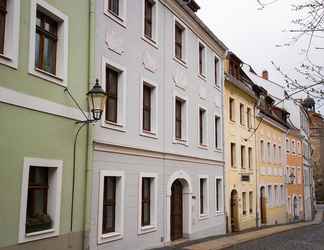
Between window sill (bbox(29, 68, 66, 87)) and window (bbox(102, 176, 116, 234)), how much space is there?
347 cm

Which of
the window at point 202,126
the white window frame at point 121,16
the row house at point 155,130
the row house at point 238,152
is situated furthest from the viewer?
the row house at point 238,152

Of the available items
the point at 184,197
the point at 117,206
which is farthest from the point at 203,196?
the point at 117,206

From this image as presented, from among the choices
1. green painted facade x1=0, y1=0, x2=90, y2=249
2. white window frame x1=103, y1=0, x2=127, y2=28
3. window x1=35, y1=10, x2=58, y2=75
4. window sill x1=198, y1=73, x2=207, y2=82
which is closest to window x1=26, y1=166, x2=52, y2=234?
green painted facade x1=0, y1=0, x2=90, y2=249

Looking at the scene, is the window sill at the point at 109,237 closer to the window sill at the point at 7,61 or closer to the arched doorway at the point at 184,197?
the arched doorway at the point at 184,197

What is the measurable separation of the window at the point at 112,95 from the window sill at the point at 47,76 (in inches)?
105

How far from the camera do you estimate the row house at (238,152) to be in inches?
969

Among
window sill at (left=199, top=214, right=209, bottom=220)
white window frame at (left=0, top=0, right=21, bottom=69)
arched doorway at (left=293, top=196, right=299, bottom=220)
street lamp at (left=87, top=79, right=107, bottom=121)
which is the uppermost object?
white window frame at (left=0, top=0, right=21, bottom=69)

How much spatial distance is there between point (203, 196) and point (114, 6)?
32.5ft

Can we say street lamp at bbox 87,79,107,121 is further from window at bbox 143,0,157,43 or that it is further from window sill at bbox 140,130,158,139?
window at bbox 143,0,157,43

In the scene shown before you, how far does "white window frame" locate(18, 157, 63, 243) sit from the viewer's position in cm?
940

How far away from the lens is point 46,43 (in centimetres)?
1080

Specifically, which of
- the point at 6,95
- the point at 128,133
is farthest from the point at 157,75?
the point at 6,95

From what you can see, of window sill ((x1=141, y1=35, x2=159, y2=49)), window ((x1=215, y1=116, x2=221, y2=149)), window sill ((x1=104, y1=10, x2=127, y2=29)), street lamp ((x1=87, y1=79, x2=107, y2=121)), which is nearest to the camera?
street lamp ((x1=87, y1=79, x2=107, y2=121))

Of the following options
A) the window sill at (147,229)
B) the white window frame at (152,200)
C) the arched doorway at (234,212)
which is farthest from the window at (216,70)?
the window sill at (147,229)
